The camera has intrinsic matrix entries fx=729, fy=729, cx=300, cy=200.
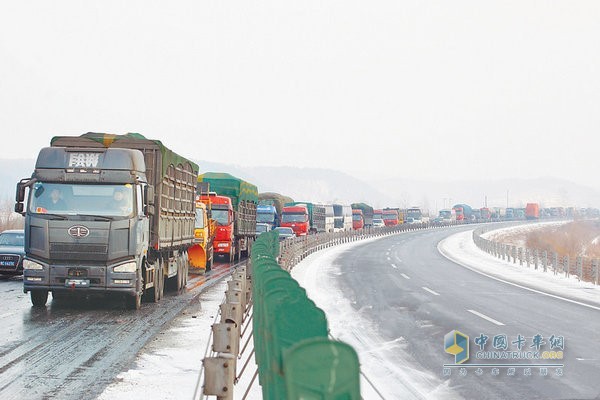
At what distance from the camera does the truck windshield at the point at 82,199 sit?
15.2 meters

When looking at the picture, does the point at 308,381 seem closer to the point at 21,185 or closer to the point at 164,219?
the point at 21,185

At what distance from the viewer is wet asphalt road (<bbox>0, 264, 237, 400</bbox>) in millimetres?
8930

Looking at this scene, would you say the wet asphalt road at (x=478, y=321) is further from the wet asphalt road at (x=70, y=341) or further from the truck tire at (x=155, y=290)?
the truck tire at (x=155, y=290)

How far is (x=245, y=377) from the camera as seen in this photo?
9555 millimetres

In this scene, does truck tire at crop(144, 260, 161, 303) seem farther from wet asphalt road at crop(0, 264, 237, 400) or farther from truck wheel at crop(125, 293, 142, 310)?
truck wheel at crop(125, 293, 142, 310)

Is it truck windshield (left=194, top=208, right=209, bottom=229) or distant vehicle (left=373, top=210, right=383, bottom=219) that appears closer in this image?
truck windshield (left=194, top=208, right=209, bottom=229)

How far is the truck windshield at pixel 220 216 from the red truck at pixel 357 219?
55877 millimetres

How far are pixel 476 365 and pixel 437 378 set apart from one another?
1.47 metres

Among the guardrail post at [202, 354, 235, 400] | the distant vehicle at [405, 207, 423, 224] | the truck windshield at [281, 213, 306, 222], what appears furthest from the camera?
the distant vehicle at [405, 207, 423, 224]

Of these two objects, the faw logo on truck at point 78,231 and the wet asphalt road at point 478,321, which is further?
the faw logo on truck at point 78,231

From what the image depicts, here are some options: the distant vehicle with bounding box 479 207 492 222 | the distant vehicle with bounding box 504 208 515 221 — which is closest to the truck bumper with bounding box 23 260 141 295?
the distant vehicle with bounding box 479 207 492 222

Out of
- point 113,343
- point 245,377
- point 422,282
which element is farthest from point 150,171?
point 422,282

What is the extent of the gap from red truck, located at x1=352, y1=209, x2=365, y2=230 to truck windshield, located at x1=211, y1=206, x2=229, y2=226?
183 ft

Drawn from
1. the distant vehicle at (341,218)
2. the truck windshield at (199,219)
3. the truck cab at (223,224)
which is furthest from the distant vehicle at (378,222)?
the truck windshield at (199,219)
